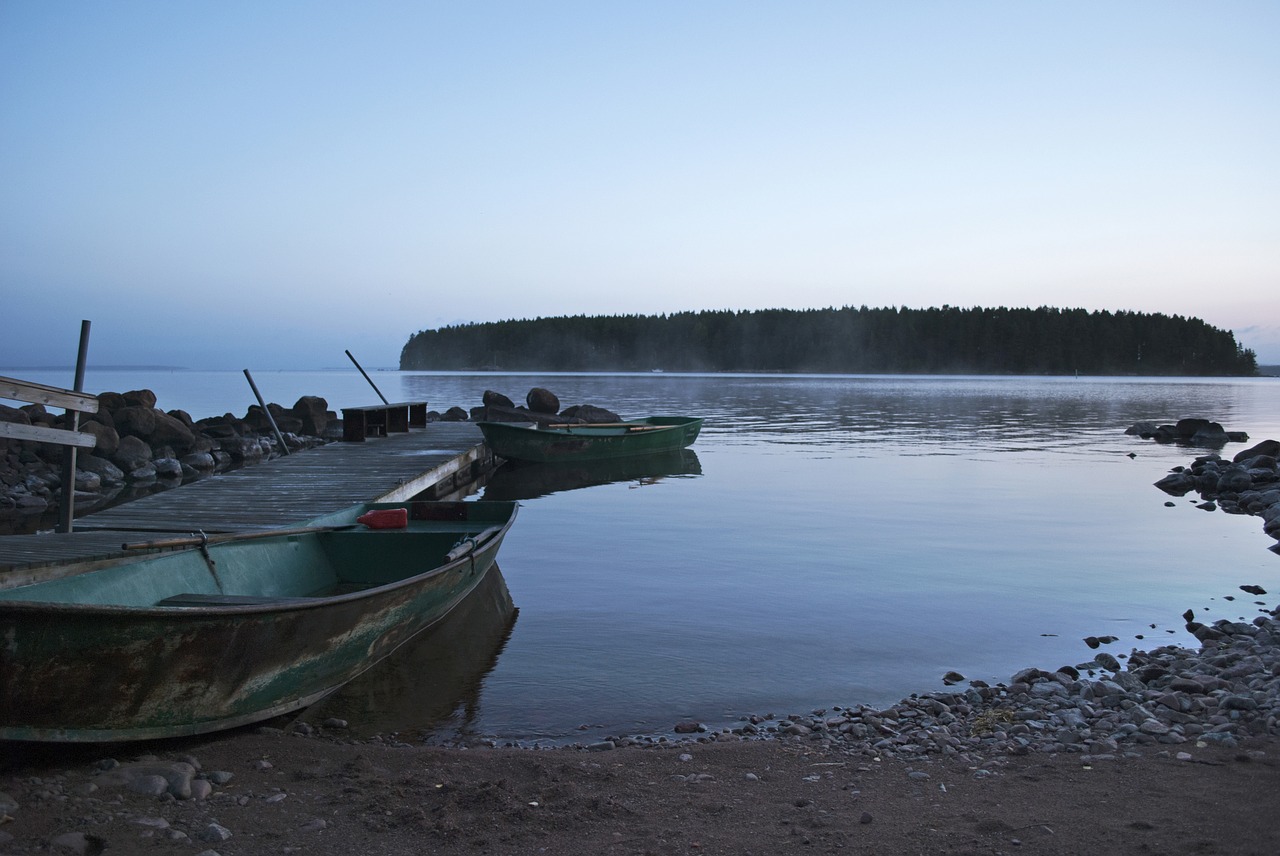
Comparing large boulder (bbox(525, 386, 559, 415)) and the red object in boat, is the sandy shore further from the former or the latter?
large boulder (bbox(525, 386, 559, 415))

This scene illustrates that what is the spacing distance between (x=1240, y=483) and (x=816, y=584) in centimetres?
1282

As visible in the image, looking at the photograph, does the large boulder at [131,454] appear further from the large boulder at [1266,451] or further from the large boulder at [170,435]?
the large boulder at [1266,451]

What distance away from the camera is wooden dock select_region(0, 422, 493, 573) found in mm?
7361

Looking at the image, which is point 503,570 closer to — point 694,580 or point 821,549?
point 694,580

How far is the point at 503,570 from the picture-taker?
12234mm

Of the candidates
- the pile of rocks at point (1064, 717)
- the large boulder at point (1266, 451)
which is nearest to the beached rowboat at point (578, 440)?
the large boulder at point (1266, 451)

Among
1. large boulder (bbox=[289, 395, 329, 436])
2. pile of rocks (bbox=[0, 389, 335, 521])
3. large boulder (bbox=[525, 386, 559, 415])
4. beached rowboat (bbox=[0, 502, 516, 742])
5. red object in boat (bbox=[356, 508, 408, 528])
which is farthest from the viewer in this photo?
large boulder (bbox=[525, 386, 559, 415])

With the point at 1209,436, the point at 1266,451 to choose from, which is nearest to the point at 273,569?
the point at 1266,451

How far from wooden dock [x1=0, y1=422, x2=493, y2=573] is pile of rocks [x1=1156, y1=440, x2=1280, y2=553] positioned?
559 inches

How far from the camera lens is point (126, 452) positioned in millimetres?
21953

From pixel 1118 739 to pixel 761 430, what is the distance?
104ft

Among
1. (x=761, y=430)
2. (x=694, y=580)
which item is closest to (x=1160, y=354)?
(x=761, y=430)

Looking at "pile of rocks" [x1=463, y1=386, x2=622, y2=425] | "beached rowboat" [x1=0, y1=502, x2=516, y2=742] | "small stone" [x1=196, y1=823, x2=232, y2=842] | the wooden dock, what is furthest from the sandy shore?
"pile of rocks" [x1=463, y1=386, x2=622, y2=425]

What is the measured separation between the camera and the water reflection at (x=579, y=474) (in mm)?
21219
